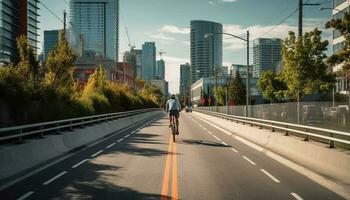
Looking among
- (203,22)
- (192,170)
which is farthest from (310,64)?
(203,22)

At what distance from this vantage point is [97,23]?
81938mm

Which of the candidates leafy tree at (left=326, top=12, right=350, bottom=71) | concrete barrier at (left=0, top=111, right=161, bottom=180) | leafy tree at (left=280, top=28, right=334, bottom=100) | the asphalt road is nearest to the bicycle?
concrete barrier at (left=0, top=111, right=161, bottom=180)

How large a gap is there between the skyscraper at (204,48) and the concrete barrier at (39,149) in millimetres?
118606

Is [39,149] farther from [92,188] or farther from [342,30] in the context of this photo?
[342,30]

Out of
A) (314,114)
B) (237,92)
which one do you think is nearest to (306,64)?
(314,114)

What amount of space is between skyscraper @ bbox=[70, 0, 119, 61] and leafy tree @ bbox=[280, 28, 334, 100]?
38.4 m

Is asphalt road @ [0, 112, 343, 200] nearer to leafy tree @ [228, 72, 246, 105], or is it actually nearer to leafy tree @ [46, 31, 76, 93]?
leafy tree @ [46, 31, 76, 93]

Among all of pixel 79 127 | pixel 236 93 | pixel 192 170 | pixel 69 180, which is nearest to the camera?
pixel 69 180

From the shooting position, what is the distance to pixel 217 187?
1138 centimetres

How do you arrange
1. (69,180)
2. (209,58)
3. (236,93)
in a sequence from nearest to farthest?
(69,180)
(236,93)
(209,58)

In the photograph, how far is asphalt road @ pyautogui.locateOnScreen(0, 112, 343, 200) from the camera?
1052 centimetres

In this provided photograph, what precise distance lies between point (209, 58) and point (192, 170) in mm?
138941

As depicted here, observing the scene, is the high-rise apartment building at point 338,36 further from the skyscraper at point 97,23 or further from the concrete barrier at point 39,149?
the concrete barrier at point 39,149

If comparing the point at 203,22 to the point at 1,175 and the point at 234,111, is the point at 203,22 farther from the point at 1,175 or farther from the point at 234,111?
the point at 1,175
